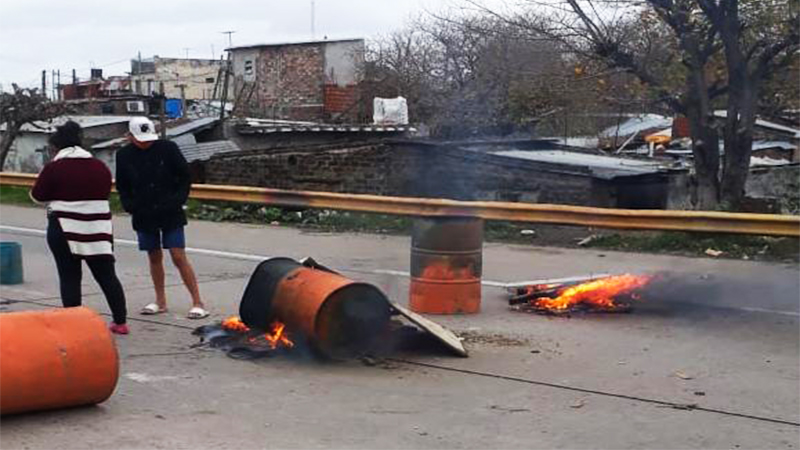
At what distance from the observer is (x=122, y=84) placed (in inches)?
2229

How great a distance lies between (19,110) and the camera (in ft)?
104

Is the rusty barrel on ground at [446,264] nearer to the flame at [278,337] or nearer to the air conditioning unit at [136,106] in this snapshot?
the flame at [278,337]

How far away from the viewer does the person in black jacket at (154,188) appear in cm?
831

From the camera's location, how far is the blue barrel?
1006cm

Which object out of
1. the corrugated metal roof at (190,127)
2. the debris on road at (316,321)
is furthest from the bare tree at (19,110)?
the debris on road at (316,321)

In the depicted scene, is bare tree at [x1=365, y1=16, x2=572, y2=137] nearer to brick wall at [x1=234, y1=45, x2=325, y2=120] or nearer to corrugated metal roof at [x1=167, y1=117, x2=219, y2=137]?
brick wall at [x1=234, y1=45, x2=325, y2=120]

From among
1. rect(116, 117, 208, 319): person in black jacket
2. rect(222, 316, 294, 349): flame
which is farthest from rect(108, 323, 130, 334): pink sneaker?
rect(222, 316, 294, 349): flame

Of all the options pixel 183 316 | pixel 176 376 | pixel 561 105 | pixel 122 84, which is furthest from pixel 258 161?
pixel 122 84

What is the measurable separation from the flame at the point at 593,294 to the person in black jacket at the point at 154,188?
3.00 meters

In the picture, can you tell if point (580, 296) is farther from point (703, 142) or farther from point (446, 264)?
point (703, 142)

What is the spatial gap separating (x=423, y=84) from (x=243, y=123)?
8.81 meters

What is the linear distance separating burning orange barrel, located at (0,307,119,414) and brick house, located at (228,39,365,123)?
130 feet

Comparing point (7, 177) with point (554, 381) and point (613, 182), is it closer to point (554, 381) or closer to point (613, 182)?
point (613, 182)

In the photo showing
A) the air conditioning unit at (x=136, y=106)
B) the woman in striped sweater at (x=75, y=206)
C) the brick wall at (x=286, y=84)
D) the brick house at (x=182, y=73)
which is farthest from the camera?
the brick house at (x=182, y=73)
